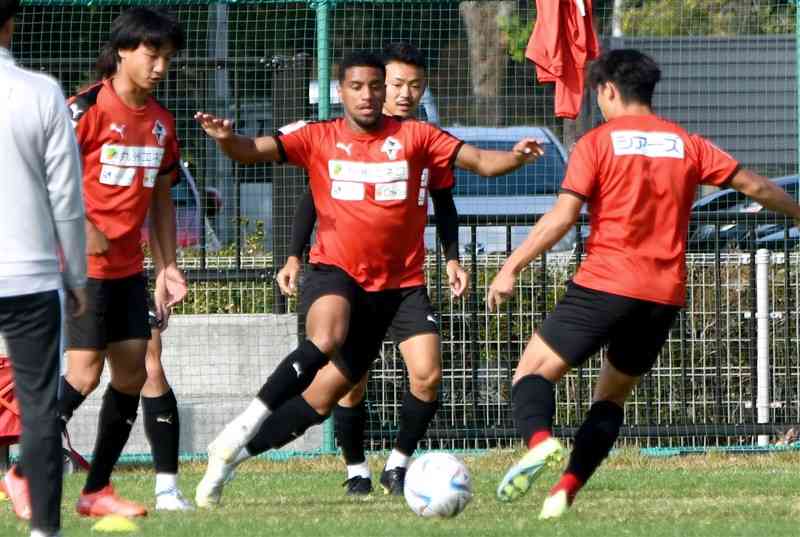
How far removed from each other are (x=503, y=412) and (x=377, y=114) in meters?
3.32

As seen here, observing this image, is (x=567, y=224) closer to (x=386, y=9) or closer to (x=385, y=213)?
(x=385, y=213)

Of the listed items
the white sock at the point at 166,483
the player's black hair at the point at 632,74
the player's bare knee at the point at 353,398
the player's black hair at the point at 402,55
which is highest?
the player's black hair at the point at 402,55

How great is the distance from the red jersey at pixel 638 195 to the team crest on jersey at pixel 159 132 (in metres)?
1.80

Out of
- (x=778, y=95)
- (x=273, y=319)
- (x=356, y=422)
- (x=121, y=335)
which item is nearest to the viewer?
(x=121, y=335)

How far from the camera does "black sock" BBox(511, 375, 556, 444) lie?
21.7 feet

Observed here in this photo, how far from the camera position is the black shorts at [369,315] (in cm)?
766

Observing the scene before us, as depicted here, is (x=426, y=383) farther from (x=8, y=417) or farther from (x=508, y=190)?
(x=508, y=190)

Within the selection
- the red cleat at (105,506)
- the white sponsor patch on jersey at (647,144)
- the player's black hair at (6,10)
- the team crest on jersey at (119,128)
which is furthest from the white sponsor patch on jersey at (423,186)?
the player's black hair at (6,10)

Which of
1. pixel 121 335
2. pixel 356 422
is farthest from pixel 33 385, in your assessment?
pixel 356 422

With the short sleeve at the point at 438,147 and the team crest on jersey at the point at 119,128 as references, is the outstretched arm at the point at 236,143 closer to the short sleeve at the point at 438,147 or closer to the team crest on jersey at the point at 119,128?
the team crest on jersey at the point at 119,128

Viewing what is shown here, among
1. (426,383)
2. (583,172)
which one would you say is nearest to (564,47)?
(426,383)

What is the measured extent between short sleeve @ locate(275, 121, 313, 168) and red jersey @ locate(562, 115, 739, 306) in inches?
61.8

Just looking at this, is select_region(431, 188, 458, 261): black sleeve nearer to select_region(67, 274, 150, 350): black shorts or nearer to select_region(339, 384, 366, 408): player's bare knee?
select_region(339, 384, 366, 408): player's bare knee

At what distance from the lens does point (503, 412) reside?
34.4 feet
